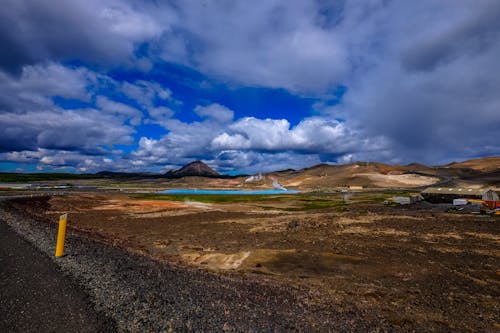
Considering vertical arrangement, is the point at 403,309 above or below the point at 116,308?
below

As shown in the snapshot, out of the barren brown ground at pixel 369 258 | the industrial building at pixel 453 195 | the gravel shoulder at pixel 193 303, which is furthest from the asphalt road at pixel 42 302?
the industrial building at pixel 453 195

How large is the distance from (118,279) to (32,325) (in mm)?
4143

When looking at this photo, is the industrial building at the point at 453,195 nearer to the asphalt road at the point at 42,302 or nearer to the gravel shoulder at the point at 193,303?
the gravel shoulder at the point at 193,303

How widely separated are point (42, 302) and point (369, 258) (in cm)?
2055

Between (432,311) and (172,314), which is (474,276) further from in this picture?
(172,314)

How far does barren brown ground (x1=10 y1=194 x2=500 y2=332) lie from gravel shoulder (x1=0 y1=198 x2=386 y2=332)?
1.96 metres

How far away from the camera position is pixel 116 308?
8398 mm

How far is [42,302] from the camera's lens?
7.99m

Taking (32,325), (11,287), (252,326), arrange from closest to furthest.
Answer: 1. (32,325)
2. (252,326)
3. (11,287)

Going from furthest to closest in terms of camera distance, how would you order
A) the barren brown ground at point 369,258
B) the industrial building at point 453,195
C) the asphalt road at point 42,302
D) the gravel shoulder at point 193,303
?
the industrial building at point 453,195
the barren brown ground at point 369,258
the gravel shoulder at point 193,303
the asphalt road at point 42,302

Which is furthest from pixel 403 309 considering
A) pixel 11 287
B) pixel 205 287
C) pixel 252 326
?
pixel 11 287

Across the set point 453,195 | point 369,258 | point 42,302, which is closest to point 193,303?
point 42,302

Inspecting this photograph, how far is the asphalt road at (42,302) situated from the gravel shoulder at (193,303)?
0.41 meters

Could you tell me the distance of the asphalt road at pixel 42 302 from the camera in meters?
6.94
